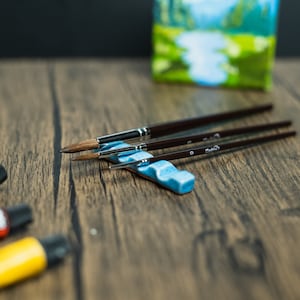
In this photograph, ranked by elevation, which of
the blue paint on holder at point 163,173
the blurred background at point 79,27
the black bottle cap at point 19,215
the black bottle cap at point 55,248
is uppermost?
the black bottle cap at point 55,248

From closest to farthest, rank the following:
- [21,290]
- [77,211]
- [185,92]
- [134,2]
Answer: [21,290] → [77,211] → [185,92] → [134,2]

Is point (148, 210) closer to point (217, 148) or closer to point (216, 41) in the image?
point (217, 148)

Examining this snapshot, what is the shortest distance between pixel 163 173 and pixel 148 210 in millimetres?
52

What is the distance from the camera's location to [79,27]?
1023mm

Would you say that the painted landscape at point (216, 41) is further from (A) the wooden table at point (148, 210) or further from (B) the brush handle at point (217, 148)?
(B) the brush handle at point (217, 148)

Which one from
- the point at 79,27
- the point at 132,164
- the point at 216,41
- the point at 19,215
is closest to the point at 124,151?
the point at 132,164

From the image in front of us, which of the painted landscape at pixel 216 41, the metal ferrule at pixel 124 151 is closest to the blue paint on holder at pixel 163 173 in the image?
the metal ferrule at pixel 124 151

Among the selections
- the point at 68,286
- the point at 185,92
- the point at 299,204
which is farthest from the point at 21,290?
the point at 185,92

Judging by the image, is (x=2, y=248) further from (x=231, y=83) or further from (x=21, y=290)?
(x=231, y=83)

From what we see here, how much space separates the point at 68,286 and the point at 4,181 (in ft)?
0.59

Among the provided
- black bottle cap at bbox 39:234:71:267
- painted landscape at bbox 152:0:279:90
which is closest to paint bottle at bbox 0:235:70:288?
black bottle cap at bbox 39:234:71:267

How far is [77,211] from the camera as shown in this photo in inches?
19.9

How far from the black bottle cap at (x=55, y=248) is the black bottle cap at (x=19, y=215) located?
0.04 m

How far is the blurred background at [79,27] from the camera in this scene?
101cm
